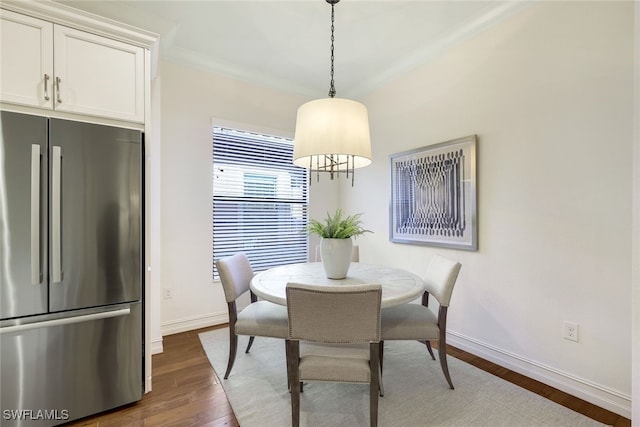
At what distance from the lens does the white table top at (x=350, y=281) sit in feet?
5.54

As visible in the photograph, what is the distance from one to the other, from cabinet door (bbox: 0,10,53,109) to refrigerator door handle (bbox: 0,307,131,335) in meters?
1.22

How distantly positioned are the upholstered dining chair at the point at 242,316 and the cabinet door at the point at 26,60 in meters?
1.44

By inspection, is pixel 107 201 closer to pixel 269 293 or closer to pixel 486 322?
pixel 269 293

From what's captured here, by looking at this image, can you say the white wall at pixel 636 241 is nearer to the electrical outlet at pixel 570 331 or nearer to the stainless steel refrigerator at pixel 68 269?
the electrical outlet at pixel 570 331

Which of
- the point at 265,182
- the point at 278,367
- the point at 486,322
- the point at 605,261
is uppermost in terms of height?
the point at 265,182

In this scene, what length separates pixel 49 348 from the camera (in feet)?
5.24

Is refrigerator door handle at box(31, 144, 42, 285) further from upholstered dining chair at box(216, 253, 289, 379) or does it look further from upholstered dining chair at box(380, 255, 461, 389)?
upholstered dining chair at box(380, 255, 461, 389)

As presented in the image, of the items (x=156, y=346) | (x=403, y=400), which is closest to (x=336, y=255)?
(x=403, y=400)

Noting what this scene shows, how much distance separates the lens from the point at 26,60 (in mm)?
1595

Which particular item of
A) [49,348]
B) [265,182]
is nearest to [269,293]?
[49,348]

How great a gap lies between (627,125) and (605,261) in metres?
0.83

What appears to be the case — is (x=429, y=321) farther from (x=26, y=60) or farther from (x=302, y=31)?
(x=26, y=60)

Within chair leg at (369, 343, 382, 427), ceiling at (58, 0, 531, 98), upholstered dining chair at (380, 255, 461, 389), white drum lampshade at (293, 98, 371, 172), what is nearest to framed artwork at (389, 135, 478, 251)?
upholstered dining chair at (380, 255, 461, 389)

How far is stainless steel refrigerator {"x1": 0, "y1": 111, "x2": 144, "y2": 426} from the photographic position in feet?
4.99
